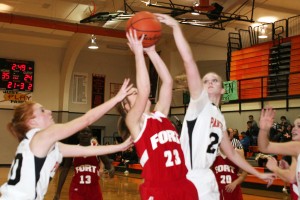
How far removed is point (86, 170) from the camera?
5.81m

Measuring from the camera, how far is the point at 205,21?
16.8m

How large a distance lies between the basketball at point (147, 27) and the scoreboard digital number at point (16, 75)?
64.7 ft

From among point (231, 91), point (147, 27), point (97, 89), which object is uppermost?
point (97, 89)

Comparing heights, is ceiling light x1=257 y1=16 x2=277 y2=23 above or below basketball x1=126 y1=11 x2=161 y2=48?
above

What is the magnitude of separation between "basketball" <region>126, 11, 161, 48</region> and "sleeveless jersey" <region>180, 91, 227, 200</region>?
2.09 ft

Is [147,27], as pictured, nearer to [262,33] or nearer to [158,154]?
[158,154]

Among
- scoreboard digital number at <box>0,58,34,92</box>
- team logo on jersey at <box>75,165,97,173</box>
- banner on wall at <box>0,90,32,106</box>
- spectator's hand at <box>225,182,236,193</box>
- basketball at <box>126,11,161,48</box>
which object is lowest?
spectator's hand at <box>225,182,236,193</box>

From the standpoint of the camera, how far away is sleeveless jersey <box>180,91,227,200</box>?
344 centimetres

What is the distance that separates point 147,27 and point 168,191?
49.2 inches

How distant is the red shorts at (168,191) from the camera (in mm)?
3012

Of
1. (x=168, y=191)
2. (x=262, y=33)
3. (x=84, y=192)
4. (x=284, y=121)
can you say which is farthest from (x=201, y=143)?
(x=262, y=33)

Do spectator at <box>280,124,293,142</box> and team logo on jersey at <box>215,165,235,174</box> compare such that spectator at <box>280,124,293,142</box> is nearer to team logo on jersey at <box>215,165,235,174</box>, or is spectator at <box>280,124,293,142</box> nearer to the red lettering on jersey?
team logo on jersey at <box>215,165,235,174</box>

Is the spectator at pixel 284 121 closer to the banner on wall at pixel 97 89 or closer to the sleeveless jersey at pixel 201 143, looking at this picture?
the sleeveless jersey at pixel 201 143

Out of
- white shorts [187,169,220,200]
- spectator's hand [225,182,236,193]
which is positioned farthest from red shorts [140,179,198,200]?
spectator's hand [225,182,236,193]
